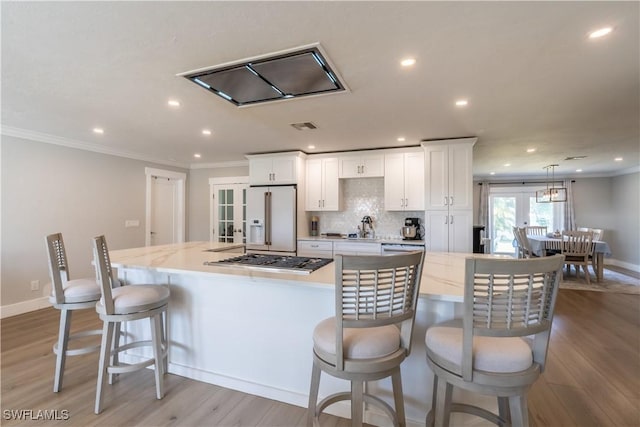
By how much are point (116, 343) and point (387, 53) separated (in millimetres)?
2835

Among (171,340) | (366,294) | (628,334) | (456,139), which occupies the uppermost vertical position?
(456,139)

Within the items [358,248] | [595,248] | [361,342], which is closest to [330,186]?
[358,248]

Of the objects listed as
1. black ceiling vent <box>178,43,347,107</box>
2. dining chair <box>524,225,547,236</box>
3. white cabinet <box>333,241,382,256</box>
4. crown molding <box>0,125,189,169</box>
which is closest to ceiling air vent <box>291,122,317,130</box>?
black ceiling vent <box>178,43,347,107</box>

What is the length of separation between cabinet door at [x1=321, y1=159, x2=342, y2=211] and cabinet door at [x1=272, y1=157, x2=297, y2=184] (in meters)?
0.51

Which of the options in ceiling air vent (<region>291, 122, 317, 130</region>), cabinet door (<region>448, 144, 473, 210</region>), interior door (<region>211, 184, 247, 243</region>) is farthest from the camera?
interior door (<region>211, 184, 247, 243</region>)

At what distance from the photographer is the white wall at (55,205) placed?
12.1 ft

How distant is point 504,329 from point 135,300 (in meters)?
2.06

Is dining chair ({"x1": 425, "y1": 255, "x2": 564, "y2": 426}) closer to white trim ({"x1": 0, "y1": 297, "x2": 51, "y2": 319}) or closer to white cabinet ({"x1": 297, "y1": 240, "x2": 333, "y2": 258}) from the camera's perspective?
white cabinet ({"x1": 297, "y1": 240, "x2": 333, "y2": 258})

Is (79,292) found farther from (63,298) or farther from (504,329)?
(504,329)

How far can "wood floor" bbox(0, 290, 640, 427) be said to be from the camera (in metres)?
1.86

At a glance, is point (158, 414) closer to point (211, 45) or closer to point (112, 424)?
point (112, 424)

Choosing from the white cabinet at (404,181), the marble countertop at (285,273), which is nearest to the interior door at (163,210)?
the marble countertop at (285,273)

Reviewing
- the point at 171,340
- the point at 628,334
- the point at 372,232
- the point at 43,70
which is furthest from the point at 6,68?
the point at 628,334

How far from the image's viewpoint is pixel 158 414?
189 centimetres
